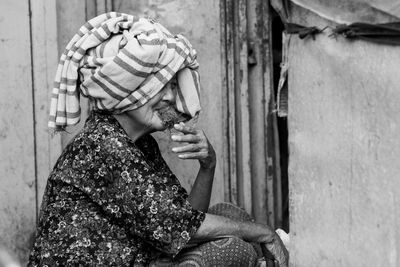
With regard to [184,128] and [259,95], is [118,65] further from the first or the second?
[259,95]

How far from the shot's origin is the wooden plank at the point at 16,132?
4.47 meters

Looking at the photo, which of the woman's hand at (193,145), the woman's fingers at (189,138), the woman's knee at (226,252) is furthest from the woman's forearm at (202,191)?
the woman's knee at (226,252)

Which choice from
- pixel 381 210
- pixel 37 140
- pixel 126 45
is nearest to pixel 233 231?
pixel 381 210

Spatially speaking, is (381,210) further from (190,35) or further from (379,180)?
(190,35)

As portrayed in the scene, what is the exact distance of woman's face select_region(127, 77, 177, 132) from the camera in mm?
3562

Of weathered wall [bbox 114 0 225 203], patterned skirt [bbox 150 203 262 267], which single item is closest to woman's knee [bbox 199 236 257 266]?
patterned skirt [bbox 150 203 262 267]

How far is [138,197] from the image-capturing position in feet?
11.0

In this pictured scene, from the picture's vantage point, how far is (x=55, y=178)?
347 centimetres

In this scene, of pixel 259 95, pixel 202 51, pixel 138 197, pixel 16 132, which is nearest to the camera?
pixel 138 197

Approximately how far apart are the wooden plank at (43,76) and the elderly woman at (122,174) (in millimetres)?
957

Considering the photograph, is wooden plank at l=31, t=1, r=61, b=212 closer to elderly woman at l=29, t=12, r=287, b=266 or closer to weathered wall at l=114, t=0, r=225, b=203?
weathered wall at l=114, t=0, r=225, b=203

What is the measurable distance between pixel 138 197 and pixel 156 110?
0.42 m

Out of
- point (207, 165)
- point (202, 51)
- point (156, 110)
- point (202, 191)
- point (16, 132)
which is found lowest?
point (202, 191)

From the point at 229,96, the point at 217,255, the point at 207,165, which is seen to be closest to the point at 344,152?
the point at 207,165
